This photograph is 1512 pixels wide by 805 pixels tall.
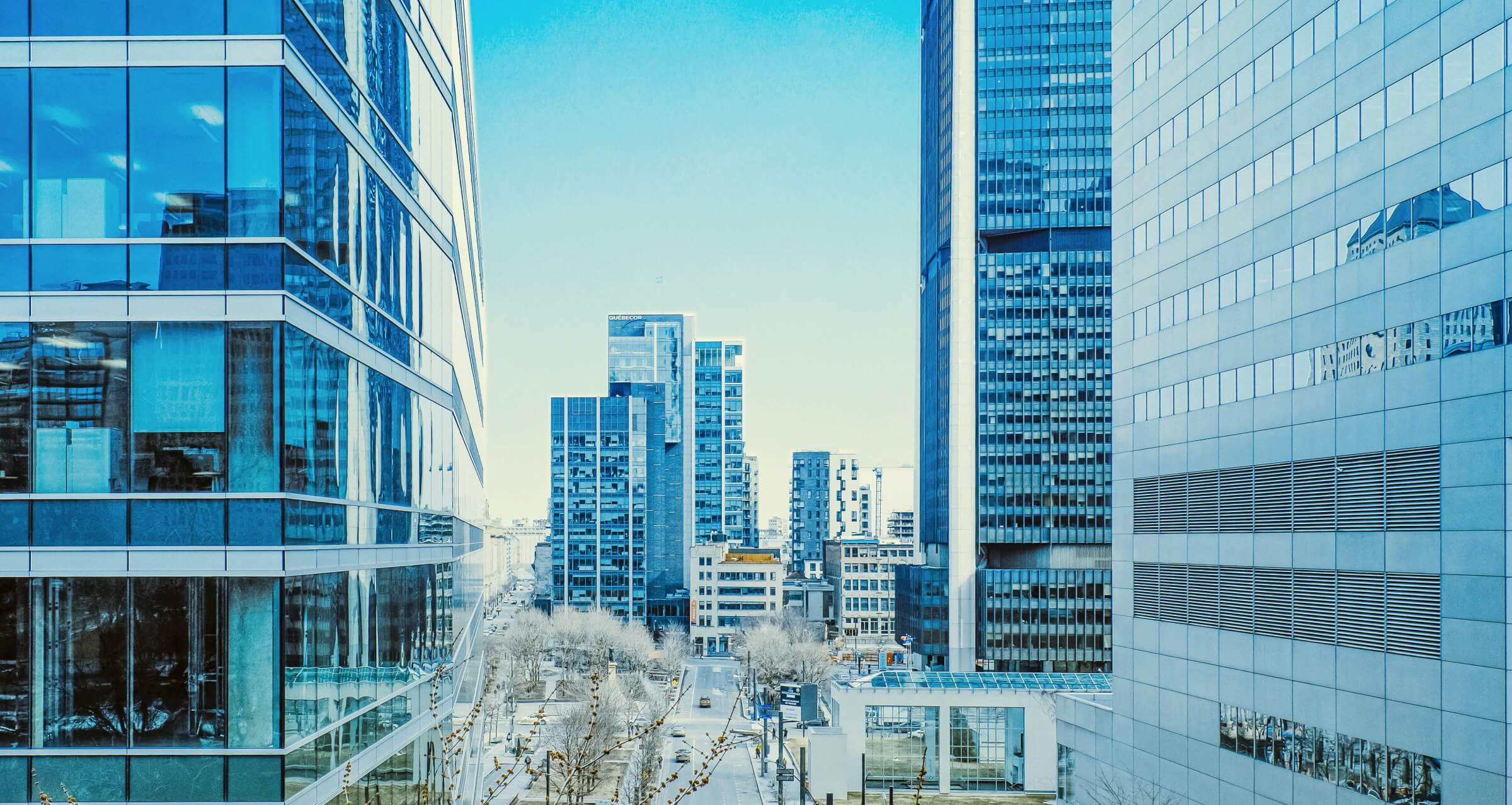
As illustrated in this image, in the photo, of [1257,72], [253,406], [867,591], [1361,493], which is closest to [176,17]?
[253,406]

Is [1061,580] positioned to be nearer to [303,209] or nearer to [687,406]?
[687,406]

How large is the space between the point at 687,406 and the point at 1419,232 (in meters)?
144

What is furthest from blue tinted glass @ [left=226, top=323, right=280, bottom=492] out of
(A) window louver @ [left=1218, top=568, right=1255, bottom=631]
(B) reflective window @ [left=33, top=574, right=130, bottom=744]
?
(A) window louver @ [left=1218, top=568, right=1255, bottom=631]

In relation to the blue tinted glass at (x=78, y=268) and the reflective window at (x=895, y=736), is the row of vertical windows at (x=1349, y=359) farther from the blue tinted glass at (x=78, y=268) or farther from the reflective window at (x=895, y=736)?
the reflective window at (x=895, y=736)

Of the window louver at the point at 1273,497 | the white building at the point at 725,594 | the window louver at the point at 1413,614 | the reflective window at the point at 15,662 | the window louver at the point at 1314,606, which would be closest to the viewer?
the reflective window at the point at 15,662

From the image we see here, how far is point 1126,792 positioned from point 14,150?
129 feet

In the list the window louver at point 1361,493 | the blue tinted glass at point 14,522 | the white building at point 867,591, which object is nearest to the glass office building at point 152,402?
the blue tinted glass at point 14,522

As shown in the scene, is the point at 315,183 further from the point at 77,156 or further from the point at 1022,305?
the point at 1022,305

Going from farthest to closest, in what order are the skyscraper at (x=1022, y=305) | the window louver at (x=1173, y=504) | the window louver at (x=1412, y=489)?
the skyscraper at (x=1022, y=305), the window louver at (x=1173, y=504), the window louver at (x=1412, y=489)

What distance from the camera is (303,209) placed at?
14648 millimetres

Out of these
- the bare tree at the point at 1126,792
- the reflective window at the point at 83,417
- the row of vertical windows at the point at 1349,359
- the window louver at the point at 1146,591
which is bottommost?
the bare tree at the point at 1126,792

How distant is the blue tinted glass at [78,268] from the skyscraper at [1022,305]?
106 metres

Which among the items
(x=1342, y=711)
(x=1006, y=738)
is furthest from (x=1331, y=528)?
(x=1006, y=738)

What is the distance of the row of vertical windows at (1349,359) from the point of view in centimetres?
2602
